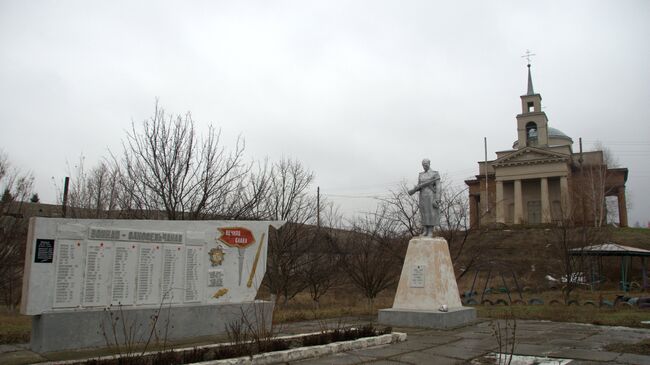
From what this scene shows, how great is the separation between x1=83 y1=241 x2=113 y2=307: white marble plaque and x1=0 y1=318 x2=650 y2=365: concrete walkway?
1.02m

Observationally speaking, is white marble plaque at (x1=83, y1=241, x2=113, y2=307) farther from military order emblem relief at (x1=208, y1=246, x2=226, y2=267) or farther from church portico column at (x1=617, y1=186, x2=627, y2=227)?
church portico column at (x1=617, y1=186, x2=627, y2=227)

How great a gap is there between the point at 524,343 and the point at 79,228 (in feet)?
23.9

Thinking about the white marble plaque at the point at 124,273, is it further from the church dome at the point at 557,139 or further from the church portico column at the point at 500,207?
the church dome at the point at 557,139

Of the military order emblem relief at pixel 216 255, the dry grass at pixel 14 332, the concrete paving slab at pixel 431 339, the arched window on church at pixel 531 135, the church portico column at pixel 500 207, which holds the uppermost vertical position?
the arched window on church at pixel 531 135

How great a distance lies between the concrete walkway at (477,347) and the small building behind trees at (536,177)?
1381 inches

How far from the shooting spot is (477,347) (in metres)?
7.52

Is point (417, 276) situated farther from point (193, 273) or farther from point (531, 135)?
point (531, 135)

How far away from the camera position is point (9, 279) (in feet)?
40.1

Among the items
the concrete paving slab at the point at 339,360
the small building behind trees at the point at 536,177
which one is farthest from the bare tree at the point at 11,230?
the small building behind trees at the point at 536,177

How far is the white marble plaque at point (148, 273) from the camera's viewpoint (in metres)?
7.62

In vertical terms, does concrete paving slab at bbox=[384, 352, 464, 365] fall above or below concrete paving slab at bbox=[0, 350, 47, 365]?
above

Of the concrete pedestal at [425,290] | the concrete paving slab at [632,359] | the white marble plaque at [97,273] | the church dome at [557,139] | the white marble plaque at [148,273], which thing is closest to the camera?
the concrete paving slab at [632,359]

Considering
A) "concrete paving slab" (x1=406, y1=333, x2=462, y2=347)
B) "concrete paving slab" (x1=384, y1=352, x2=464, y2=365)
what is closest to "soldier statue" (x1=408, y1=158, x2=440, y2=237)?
"concrete paving slab" (x1=406, y1=333, x2=462, y2=347)

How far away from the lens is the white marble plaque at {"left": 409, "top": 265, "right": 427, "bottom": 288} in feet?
35.1
